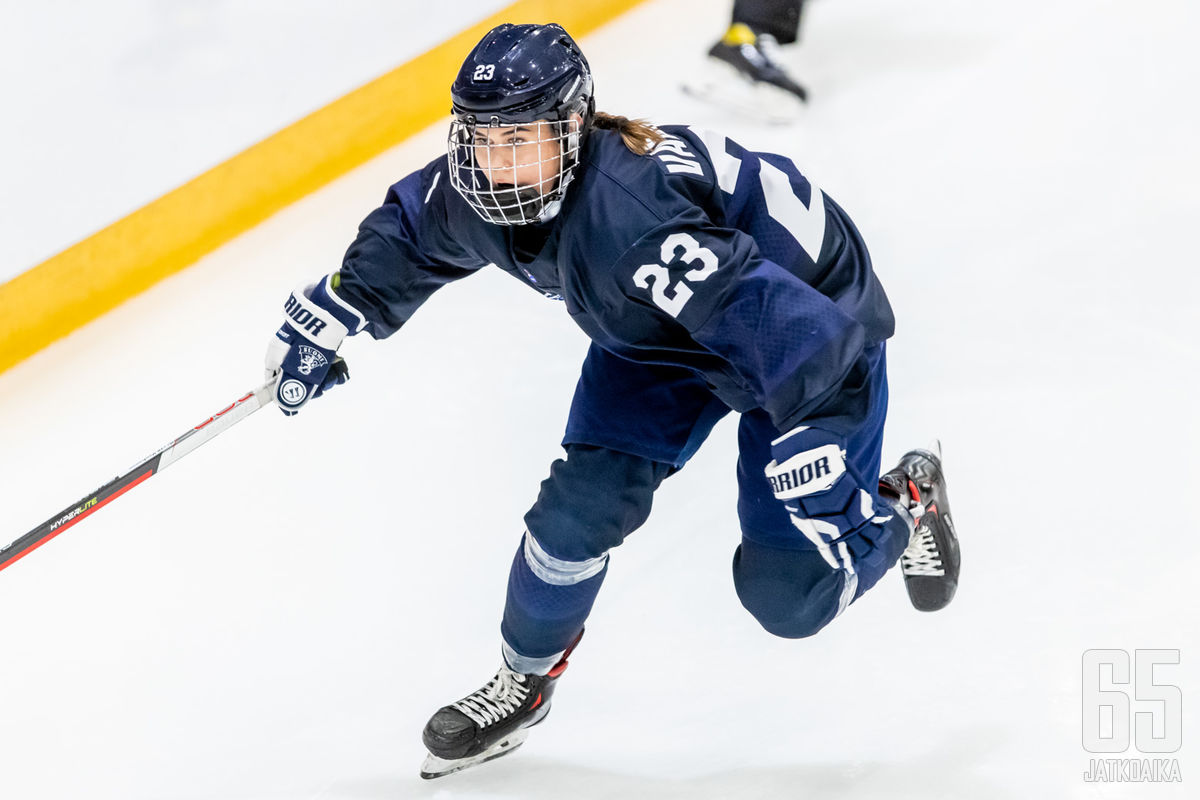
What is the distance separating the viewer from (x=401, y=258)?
7.16ft

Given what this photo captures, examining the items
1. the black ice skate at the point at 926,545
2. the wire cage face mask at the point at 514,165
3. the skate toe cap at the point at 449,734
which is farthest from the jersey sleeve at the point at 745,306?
the skate toe cap at the point at 449,734

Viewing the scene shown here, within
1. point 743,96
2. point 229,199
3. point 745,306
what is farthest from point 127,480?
point 743,96

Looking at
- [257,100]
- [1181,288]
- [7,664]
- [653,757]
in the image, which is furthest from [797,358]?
[257,100]

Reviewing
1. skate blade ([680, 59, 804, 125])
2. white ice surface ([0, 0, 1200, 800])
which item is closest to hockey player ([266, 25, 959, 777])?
white ice surface ([0, 0, 1200, 800])

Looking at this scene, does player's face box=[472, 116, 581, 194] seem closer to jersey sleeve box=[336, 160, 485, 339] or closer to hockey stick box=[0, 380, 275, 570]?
jersey sleeve box=[336, 160, 485, 339]

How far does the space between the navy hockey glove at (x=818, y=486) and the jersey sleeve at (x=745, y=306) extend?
0.07 m

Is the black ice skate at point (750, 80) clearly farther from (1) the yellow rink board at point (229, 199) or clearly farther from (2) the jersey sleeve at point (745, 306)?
(2) the jersey sleeve at point (745, 306)

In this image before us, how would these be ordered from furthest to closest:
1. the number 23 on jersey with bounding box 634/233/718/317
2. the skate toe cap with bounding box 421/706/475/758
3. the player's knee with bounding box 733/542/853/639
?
the skate toe cap with bounding box 421/706/475/758 → the player's knee with bounding box 733/542/853/639 → the number 23 on jersey with bounding box 634/233/718/317

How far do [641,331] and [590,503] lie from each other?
31 cm

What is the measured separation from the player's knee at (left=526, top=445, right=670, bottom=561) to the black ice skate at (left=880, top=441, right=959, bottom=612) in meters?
0.50

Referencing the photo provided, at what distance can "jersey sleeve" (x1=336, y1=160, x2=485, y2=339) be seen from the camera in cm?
215

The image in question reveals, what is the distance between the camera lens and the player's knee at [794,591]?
6.64 feet

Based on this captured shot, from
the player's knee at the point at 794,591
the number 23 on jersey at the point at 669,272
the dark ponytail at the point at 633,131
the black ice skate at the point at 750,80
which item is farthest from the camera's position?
the black ice skate at the point at 750,80

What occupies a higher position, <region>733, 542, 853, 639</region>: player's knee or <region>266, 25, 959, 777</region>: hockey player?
<region>266, 25, 959, 777</region>: hockey player
